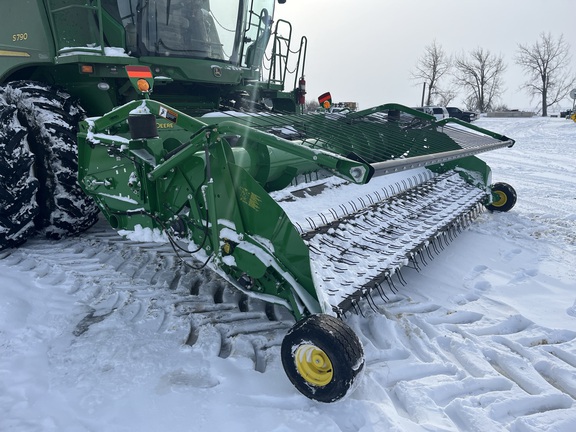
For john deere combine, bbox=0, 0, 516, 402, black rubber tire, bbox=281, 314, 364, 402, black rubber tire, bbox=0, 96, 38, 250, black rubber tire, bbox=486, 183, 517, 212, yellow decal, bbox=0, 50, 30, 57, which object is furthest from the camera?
black rubber tire, bbox=486, 183, 517, 212

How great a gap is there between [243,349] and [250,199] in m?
0.84

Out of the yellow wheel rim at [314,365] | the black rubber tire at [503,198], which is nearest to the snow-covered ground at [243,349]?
the yellow wheel rim at [314,365]

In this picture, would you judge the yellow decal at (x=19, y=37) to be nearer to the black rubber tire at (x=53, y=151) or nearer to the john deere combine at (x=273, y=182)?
the john deere combine at (x=273, y=182)

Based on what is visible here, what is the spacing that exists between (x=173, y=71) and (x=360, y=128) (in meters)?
1.85

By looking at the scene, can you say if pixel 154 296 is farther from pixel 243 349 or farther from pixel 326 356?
Answer: pixel 326 356

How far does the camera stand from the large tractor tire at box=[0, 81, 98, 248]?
355 centimetres

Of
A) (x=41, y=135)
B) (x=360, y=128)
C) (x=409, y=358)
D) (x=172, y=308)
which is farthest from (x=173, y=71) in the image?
(x=409, y=358)

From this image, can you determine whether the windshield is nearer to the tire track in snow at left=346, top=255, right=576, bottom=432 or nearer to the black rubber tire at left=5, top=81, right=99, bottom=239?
the black rubber tire at left=5, top=81, right=99, bottom=239

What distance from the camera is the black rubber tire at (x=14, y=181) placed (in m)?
3.44

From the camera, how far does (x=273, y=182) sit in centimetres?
355

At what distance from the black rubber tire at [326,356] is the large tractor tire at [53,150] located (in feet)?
8.52

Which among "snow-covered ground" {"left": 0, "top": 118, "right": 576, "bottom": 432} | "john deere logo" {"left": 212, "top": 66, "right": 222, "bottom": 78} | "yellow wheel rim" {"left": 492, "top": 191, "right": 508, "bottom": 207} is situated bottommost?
"snow-covered ground" {"left": 0, "top": 118, "right": 576, "bottom": 432}

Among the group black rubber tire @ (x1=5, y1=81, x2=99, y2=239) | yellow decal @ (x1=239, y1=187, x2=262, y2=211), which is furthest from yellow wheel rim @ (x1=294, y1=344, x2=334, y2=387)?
black rubber tire @ (x1=5, y1=81, x2=99, y2=239)

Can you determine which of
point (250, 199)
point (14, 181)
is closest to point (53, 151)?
point (14, 181)
